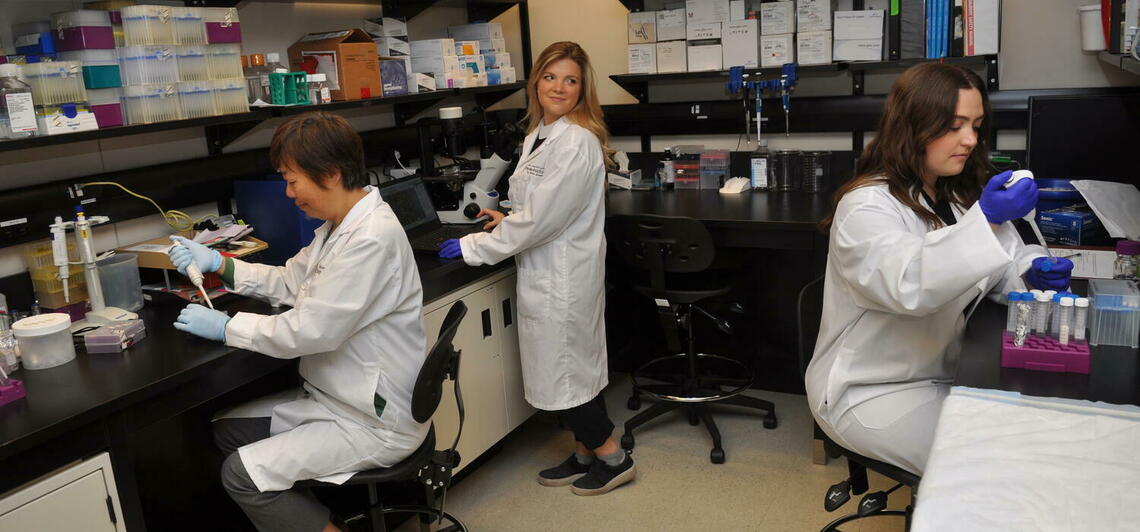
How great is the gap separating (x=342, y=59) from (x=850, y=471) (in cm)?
195

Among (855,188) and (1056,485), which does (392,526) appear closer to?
(855,188)

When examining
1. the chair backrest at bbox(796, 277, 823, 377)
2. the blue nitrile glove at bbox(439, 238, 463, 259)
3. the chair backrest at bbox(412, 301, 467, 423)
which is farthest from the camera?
the blue nitrile glove at bbox(439, 238, 463, 259)

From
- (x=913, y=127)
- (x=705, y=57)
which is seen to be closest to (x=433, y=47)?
(x=705, y=57)

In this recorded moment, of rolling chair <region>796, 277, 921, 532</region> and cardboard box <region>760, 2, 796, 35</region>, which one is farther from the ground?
cardboard box <region>760, 2, 796, 35</region>

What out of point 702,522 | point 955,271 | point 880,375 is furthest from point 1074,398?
point 702,522

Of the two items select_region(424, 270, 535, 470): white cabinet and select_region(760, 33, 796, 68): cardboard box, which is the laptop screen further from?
select_region(760, 33, 796, 68): cardboard box

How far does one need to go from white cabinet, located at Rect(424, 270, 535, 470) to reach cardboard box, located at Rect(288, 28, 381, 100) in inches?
30.3

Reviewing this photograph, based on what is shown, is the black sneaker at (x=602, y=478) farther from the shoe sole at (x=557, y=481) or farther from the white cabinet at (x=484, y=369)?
the white cabinet at (x=484, y=369)

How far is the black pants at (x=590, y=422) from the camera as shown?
281cm

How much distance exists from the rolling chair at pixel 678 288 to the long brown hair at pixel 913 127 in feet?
3.06

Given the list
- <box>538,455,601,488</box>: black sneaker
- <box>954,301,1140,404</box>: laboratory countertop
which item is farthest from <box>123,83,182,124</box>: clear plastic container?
<box>954,301,1140,404</box>: laboratory countertop

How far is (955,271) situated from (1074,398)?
0.94 ft

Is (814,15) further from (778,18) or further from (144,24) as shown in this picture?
(144,24)

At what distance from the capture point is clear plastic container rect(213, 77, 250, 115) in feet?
7.94
